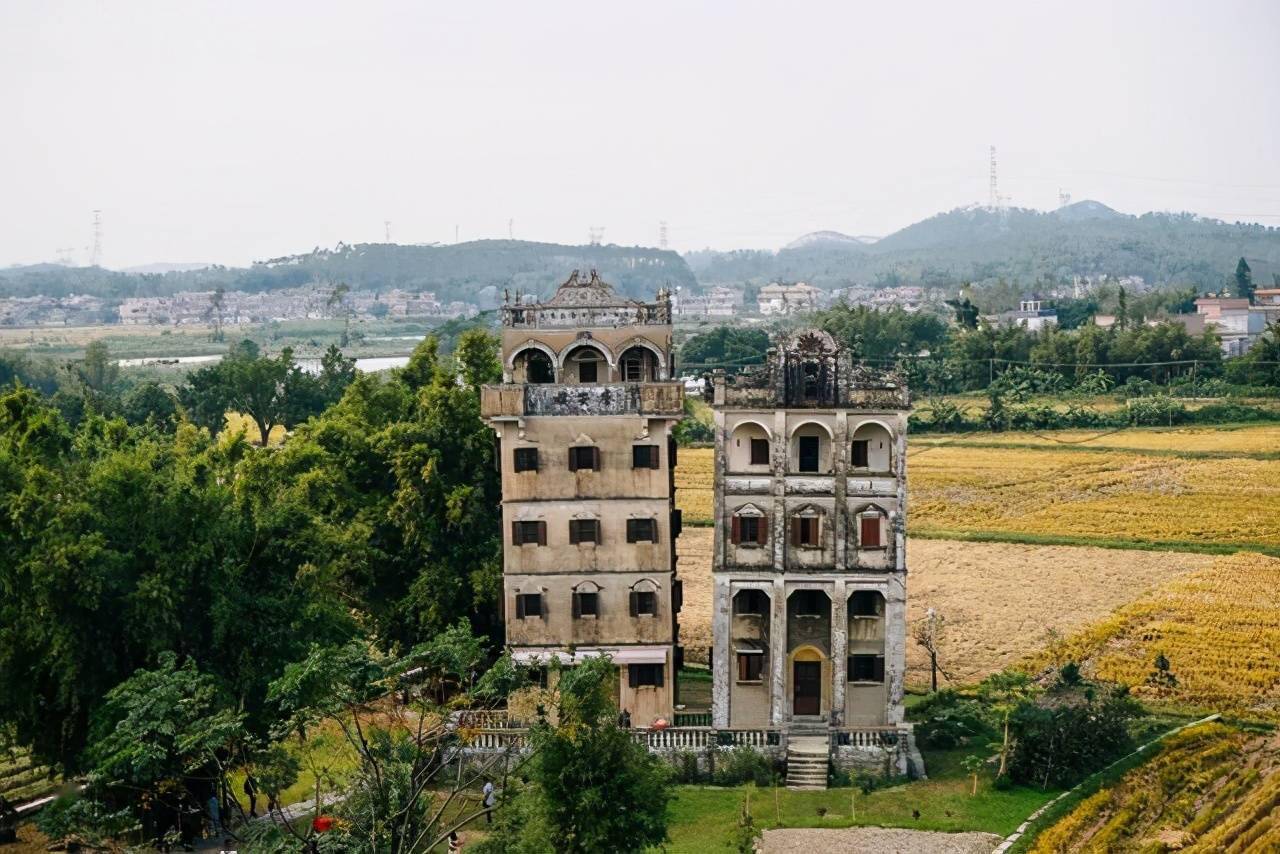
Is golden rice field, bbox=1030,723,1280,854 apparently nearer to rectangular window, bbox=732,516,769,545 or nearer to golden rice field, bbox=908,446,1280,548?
rectangular window, bbox=732,516,769,545

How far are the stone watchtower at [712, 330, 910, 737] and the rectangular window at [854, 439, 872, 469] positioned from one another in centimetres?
3

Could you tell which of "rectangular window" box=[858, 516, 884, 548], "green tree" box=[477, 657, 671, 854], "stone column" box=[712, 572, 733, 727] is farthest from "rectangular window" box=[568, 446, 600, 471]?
"green tree" box=[477, 657, 671, 854]

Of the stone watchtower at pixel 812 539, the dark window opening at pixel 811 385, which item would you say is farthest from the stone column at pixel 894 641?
the dark window opening at pixel 811 385

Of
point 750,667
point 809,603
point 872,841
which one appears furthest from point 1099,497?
point 872,841

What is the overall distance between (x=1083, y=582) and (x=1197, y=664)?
12555 mm

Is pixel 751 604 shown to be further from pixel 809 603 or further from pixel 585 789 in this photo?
pixel 585 789

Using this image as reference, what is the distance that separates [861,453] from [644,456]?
5358 mm

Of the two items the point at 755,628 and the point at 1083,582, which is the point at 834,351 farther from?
the point at 1083,582

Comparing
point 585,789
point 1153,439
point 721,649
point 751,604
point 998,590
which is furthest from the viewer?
point 1153,439

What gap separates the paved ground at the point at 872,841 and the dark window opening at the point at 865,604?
6476 mm

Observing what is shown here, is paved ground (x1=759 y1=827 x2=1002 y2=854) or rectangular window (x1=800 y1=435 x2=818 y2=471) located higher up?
rectangular window (x1=800 y1=435 x2=818 y2=471)

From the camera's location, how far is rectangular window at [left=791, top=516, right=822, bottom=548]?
119 feet

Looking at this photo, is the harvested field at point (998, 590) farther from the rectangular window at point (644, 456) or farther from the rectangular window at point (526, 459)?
the rectangular window at point (526, 459)

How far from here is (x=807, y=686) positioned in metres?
36.8
